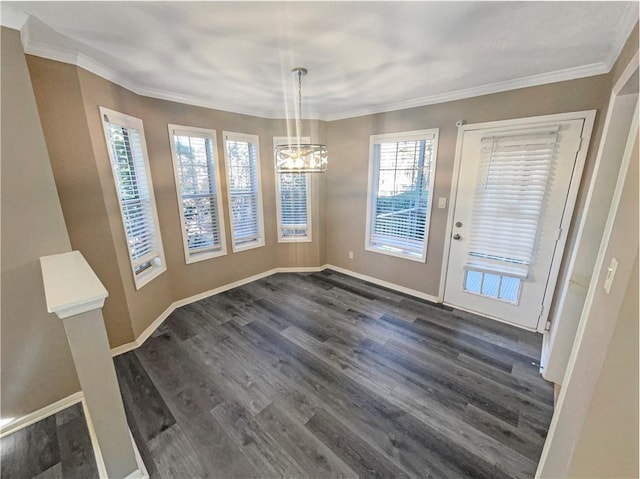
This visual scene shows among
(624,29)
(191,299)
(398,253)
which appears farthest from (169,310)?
(624,29)

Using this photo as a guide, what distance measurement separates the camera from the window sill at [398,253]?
3.46 m

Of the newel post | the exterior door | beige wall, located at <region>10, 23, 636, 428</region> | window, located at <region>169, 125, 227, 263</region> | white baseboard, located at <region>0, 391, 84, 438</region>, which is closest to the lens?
the newel post

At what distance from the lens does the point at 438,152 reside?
3.08 m

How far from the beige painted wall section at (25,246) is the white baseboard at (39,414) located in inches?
1.5

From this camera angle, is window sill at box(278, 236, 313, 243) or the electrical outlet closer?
the electrical outlet

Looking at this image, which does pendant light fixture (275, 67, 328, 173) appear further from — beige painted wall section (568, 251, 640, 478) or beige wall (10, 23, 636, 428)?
beige painted wall section (568, 251, 640, 478)

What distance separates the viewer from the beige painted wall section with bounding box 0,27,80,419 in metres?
1.54

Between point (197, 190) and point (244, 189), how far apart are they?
26.7 inches

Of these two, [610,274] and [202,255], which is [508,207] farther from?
[202,255]

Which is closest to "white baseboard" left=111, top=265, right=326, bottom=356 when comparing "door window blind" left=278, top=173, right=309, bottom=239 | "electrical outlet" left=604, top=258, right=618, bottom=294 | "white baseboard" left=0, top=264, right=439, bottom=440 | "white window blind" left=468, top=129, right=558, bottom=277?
"white baseboard" left=0, top=264, right=439, bottom=440

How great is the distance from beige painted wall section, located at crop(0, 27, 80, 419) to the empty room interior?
1 centimetres

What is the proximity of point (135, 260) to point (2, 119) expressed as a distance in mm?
1422

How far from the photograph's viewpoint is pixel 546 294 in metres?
2.68

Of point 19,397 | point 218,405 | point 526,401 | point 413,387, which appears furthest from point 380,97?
point 19,397
